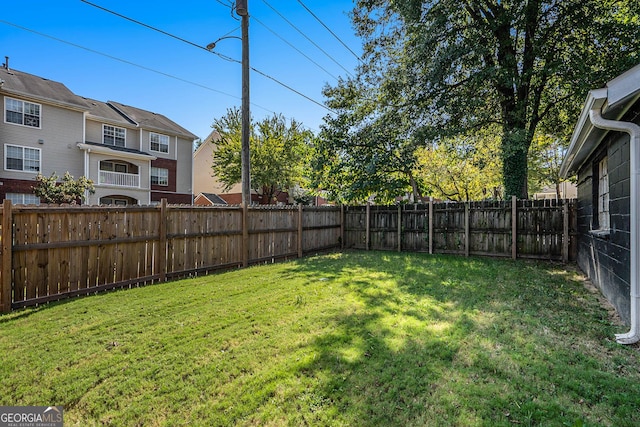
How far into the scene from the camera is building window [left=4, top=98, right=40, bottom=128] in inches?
572

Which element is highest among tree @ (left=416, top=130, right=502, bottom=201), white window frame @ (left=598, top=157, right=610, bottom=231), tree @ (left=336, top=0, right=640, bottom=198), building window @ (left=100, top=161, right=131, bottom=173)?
tree @ (left=336, top=0, right=640, bottom=198)

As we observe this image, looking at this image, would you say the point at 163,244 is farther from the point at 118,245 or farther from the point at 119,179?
the point at 119,179

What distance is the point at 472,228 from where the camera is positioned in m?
9.23

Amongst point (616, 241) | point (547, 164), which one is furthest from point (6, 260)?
point (547, 164)

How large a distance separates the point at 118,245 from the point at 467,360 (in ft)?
18.6

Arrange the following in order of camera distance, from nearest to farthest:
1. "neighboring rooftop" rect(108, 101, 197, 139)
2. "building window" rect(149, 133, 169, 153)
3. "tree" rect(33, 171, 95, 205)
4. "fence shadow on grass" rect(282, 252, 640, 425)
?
"fence shadow on grass" rect(282, 252, 640, 425) → "tree" rect(33, 171, 95, 205) → "neighboring rooftop" rect(108, 101, 197, 139) → "building window" rect(149, 133, 169, 153)

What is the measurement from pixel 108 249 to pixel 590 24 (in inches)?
492

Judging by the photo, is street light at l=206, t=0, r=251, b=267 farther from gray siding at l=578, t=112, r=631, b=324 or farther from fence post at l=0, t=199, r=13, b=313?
gray siding at l=578, t=112, r=631, b=324

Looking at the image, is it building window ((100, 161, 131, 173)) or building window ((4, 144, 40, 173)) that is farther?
building window ((100, 161, 131, 173))

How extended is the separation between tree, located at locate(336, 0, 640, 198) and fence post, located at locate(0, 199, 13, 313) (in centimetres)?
952

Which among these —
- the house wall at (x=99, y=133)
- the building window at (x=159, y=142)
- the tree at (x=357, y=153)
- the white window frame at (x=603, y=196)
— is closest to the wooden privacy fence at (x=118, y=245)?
the tree at (x=357, y=153)

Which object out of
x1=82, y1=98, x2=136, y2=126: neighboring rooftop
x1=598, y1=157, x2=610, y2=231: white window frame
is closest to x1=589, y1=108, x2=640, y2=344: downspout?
x1=598, y1=157, x2=610, y2=231: white window frame

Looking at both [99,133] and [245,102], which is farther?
[99,133]

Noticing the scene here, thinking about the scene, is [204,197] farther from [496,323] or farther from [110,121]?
[496,323]
